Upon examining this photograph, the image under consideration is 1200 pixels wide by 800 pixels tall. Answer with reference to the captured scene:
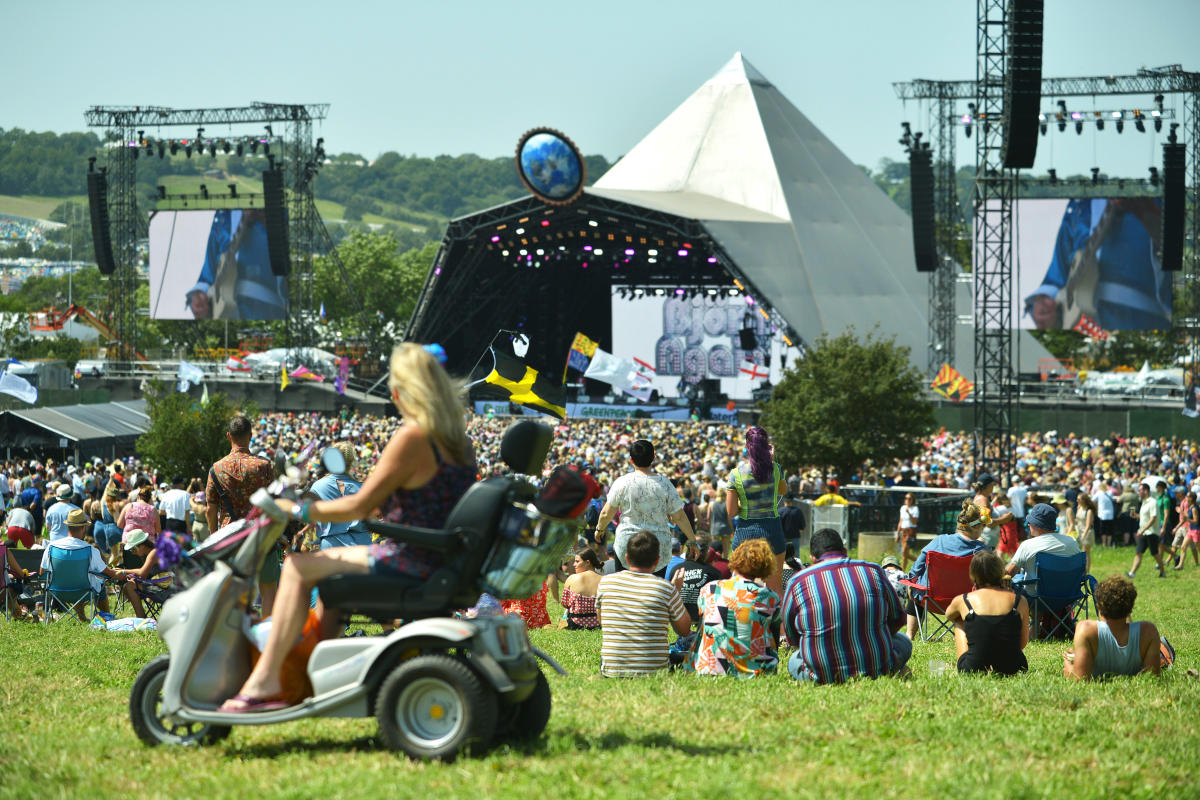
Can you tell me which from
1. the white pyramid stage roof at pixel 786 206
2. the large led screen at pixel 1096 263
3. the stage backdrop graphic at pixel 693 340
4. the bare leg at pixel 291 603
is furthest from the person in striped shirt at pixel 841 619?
the stage backdrop graphic at pixel 693 340

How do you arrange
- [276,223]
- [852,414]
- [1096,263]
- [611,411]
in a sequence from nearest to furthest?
[852,414] → [1096,263] → [611,411] → [276,223]

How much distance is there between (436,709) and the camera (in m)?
4.52

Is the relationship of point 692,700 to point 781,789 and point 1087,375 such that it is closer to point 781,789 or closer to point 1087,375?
point 781,789

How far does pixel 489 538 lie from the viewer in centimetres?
450

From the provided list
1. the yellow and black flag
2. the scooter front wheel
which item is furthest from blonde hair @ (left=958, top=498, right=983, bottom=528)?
the scooter front wheel

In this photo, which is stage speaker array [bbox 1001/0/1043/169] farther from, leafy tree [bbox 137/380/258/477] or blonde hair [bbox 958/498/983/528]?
leafy tree [bbox 137/380/258/477]

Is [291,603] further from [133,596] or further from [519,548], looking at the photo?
[133,596]

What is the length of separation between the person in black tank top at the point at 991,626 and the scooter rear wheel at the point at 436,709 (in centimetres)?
352

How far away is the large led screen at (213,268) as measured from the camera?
51250 mm

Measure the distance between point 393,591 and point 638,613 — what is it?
2556mm

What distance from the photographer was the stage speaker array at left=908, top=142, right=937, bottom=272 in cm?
3797

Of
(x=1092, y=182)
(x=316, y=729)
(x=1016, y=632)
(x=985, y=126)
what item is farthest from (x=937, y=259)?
(x=316, y=729)

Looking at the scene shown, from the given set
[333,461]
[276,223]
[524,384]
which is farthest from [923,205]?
[333,461]

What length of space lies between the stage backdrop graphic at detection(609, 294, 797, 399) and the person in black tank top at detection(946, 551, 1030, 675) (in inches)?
1508
